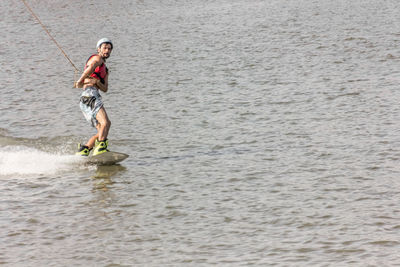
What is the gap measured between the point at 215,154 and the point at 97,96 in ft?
6.85

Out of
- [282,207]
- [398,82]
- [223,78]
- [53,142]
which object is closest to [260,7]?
[223,78]

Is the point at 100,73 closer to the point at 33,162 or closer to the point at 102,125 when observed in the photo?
the point at 102,125

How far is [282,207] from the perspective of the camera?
9.30 metres

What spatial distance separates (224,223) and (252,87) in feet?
27.4

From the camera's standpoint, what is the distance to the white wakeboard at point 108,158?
37.5 ft

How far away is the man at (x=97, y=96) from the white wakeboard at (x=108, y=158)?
6 centimetres

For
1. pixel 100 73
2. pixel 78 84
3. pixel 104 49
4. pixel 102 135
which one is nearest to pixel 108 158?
pixel 102 135

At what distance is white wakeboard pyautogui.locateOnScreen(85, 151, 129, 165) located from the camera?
37.5 feet

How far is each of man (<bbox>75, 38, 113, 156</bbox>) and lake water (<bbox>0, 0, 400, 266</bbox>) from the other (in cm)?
37

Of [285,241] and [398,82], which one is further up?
[398,82]

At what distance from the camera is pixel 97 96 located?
11.6 metres

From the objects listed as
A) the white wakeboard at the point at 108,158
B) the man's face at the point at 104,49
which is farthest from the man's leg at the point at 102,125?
the man's face at the point at 104,49

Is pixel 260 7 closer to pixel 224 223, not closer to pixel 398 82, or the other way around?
pixel 398 82

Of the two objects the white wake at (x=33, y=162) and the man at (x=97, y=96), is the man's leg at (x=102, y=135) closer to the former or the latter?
the man at (x=97, y=96)
